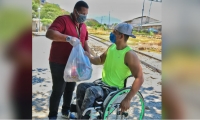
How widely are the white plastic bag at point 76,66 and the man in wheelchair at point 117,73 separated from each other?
134 millimetres

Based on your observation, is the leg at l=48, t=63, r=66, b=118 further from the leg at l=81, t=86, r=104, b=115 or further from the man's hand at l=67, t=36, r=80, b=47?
the leg at l=81, t=86, r=104, b=115

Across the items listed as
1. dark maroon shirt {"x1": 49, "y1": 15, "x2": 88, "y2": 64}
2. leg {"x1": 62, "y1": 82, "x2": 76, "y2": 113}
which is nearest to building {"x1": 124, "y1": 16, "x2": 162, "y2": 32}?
dark maroon shirt {"x1": 49, "y1": 15, "x2": 88, "y2": 64}

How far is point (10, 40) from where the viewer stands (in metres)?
1.49

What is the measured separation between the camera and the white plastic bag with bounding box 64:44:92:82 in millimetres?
2168

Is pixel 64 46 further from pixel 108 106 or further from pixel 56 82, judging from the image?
pixel 108 106

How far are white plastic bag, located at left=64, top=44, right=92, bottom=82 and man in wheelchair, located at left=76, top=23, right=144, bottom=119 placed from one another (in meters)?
0.13

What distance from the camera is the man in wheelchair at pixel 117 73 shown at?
76.4 inches

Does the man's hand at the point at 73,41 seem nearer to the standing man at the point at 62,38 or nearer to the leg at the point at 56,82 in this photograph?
the standing man at the point at 62,38

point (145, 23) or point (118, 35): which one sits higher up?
point (145, 23)

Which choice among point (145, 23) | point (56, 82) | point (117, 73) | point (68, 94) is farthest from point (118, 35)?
point (145, 23)

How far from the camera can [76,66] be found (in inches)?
85.9

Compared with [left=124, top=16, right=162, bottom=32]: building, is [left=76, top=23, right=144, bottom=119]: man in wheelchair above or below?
below

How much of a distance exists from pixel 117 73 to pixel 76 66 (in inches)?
16.8

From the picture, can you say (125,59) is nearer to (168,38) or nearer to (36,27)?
(168,38)
